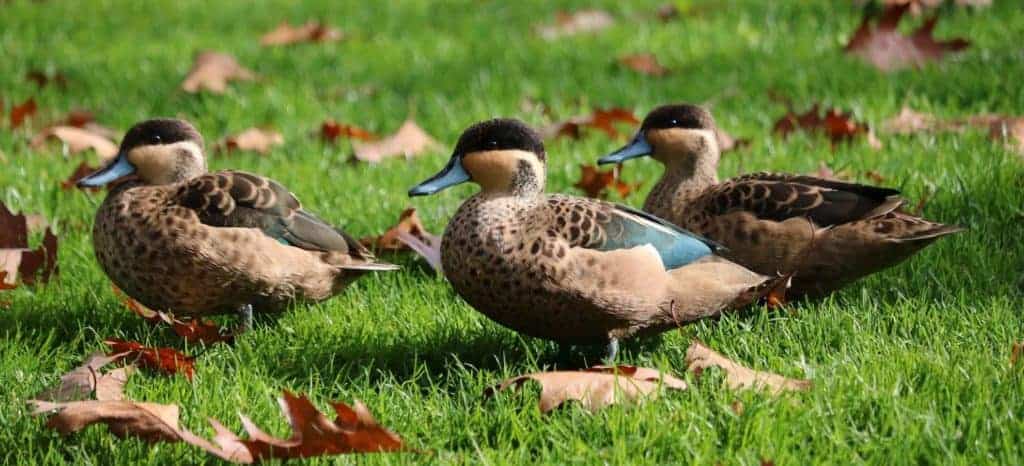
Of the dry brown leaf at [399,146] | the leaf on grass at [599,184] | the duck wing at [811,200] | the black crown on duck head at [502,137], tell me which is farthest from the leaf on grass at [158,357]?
the dry brown leaf at [399,146]

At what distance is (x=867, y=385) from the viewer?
3590 millimetres

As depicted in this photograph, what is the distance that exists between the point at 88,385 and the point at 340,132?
133 inches

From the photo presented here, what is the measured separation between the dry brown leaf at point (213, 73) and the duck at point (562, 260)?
3.78 meters

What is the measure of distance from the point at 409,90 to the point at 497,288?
13.4 ft

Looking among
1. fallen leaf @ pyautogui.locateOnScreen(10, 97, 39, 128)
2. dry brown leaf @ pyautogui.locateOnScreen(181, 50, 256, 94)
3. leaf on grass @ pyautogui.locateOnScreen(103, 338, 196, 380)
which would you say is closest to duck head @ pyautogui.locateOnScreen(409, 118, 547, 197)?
leaf on grass @ pyautogui.locateOnScreen(103, 338, 196, 380)

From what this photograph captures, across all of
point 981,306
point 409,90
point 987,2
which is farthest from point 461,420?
point 987,2

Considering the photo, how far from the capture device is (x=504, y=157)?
4.23 m

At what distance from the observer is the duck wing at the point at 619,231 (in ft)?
13.2

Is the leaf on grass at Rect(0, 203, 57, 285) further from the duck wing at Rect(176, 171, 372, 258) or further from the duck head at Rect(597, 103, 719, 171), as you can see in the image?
the duck head at Rect(597, 103, 719, 171)

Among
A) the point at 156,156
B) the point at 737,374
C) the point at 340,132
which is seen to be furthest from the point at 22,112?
the point at 737,374

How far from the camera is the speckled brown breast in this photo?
394cm

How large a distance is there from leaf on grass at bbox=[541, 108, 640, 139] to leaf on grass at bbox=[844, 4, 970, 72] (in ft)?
5.22

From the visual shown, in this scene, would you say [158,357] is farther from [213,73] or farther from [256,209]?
[213,73]

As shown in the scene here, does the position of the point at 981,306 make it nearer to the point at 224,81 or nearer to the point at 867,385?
the point at 867,385
